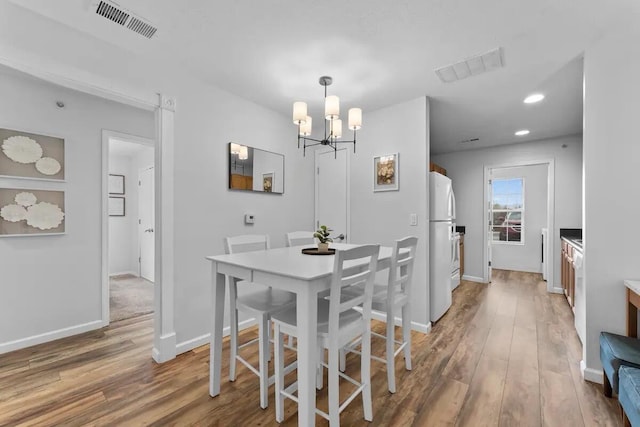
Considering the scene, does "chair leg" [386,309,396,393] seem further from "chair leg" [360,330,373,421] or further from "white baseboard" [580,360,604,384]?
"white baseboard" [580,360,604,384]

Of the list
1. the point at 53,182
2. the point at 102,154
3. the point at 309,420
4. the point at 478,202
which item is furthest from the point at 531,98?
the point at 53,182

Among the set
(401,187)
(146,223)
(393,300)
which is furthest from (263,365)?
(146,223)

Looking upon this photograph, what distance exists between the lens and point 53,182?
9.13 ft

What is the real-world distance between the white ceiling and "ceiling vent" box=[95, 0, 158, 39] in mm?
51

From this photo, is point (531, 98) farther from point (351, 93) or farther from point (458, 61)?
point (351, 93)

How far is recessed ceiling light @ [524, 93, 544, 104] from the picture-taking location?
2.89 metres

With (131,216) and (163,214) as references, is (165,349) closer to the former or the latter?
(163,214)

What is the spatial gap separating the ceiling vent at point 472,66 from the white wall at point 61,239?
328 centimetres

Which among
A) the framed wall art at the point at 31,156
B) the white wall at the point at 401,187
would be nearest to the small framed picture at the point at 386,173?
the white wall at the point at 401,187

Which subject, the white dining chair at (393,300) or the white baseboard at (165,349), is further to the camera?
the white baseboard at (165,349)

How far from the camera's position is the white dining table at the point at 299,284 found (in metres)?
1.40

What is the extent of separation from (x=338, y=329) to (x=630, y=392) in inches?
52.0

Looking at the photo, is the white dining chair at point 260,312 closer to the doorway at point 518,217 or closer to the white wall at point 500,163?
the white wall at point 500,163

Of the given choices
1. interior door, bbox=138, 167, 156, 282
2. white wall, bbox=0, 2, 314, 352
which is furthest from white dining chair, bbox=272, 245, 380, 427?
interior door, bbox=138, 167, 156, 282
